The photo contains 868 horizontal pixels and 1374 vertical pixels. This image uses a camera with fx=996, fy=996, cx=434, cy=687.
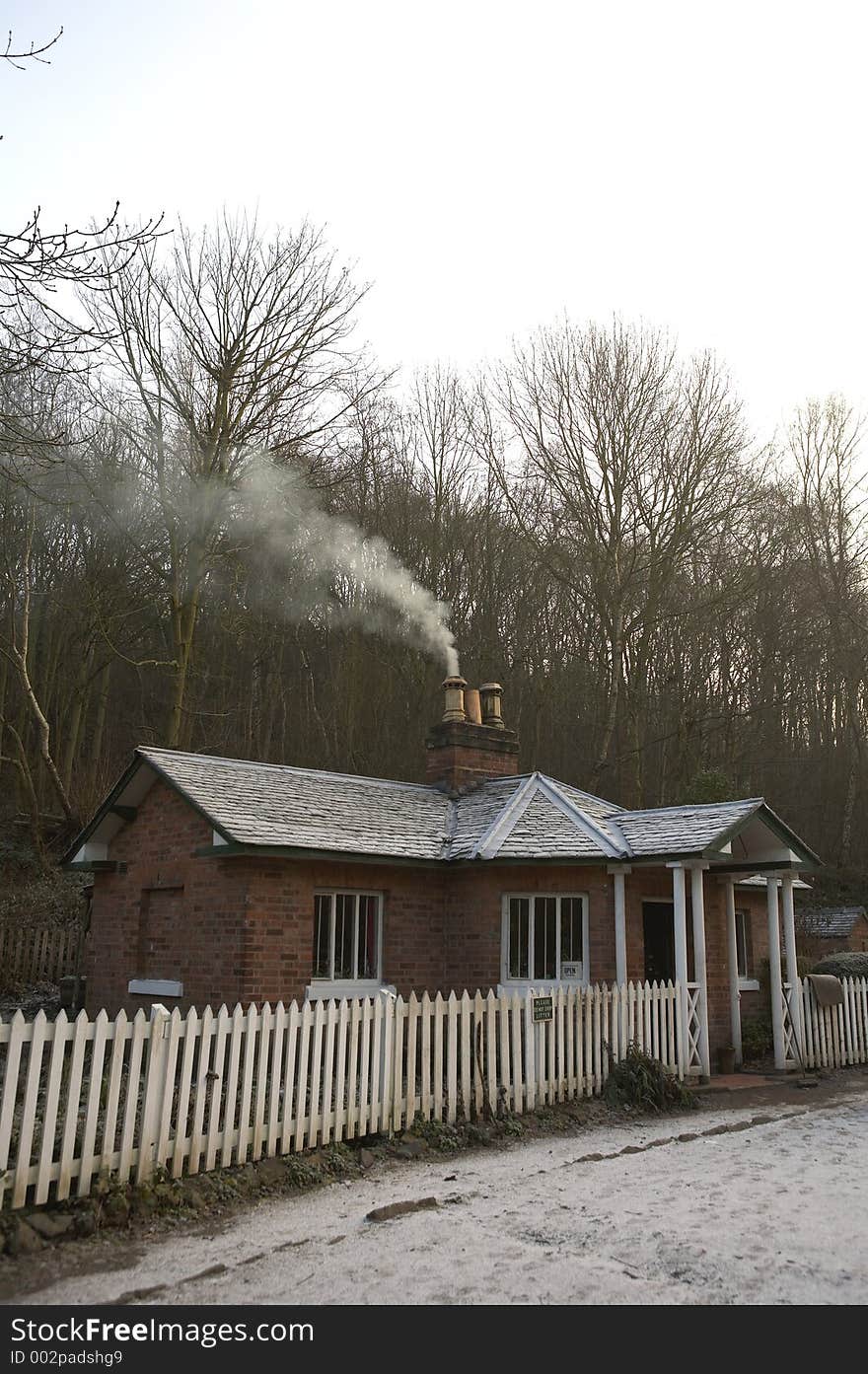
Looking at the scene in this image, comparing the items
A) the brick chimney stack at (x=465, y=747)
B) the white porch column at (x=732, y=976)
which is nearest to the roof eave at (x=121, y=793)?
the brick chimney stack at (x=465, y=747)

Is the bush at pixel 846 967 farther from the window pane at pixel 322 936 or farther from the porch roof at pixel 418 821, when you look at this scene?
the window pane at pixel 322 936

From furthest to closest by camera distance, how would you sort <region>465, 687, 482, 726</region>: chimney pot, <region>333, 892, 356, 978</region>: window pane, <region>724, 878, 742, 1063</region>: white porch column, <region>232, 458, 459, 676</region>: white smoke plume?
<region>232, 458, 459, 676</region>: white smoke plume
<region>465, 687, 482, 726</region>: chimney pot
<region>724, 878, 742, 1063</region>: white porch column
<region>333, 892, 356, 978</region>: window pane

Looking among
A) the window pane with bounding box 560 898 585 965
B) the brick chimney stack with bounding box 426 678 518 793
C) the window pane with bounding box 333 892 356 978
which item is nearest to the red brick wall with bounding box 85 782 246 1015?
the window pane with bounding box 333 892 356 978

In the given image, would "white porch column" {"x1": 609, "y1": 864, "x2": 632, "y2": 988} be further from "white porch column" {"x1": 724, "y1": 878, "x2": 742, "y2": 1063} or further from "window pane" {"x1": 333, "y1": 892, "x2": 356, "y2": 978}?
"window pane" {"x1": 333, "y1": 892, "x2": 356, "y2": 978}

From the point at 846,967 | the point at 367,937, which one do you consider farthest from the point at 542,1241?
the point at 846,967

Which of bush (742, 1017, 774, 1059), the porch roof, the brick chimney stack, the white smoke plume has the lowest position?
bush (742, 1017, 774, 1059)

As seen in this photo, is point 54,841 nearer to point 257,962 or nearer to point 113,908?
point 113,908

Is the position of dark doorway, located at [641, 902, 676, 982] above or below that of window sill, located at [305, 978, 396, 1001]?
above

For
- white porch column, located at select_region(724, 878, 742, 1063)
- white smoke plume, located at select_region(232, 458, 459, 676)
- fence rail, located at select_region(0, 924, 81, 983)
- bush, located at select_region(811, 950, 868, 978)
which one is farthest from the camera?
white smoke plume, located at select_region(232, 458, 459, 676)

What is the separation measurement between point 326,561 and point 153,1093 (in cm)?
2219

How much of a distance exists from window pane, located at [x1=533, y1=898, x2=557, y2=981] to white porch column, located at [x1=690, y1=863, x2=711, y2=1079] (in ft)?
6.31

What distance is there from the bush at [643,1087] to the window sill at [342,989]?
291 cm

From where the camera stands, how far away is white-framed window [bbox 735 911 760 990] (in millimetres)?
16484
